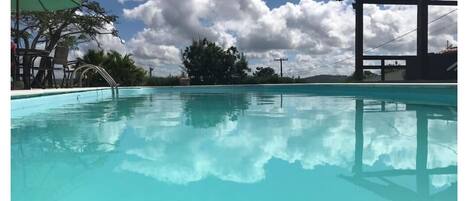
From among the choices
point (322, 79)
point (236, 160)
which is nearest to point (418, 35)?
point (322, 79)

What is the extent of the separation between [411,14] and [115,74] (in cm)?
1434

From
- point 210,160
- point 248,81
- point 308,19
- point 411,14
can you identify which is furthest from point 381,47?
point 210,160

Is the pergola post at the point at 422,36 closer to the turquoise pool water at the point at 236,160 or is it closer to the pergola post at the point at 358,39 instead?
the pergola post at the point at 358,39

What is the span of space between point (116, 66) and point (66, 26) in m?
3.99

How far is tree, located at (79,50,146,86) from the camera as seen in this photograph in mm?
16844

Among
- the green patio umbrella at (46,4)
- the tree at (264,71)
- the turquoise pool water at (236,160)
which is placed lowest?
the turquoise pool water at (236,160)

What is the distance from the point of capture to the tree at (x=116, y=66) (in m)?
16.8

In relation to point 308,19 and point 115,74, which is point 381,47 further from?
point 115,74

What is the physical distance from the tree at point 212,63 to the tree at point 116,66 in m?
3.08

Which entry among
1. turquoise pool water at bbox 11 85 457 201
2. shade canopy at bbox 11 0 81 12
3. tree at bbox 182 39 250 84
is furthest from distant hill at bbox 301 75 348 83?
turquoise pool water at bbox 11 85 457 201

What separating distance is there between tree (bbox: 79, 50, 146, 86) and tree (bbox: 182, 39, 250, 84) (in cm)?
308

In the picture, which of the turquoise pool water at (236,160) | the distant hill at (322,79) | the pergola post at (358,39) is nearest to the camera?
the turquoise pool water at (236,160)

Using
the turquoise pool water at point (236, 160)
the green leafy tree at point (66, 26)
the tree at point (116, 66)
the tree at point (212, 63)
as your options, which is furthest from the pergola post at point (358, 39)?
the turquoise pool water at point (236, 160)

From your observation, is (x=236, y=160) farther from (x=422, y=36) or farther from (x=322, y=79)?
(x=322, y=79)
